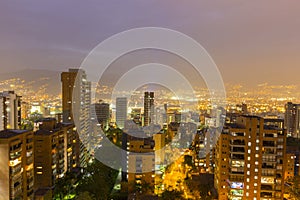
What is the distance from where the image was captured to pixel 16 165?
4.44m

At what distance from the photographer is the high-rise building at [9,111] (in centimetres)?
879

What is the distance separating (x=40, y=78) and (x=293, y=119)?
20.3m

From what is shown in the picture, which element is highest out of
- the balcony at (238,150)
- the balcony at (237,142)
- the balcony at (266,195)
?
the balcony at (237,142)

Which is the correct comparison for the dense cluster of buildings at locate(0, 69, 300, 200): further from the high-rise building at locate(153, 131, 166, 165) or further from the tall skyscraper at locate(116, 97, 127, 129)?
the tall skyscraper at locate(116, 97, 127, 129)

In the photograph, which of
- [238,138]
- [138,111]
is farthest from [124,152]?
[138,111]

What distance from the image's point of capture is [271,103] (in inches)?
653

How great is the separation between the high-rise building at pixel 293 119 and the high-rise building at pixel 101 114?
31.7 feet

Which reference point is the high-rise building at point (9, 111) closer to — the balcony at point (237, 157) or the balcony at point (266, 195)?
the balcony at point (237, 157)

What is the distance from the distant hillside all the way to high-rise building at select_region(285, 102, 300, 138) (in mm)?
16120

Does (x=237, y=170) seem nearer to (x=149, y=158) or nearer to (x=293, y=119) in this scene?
(x=149, y=158)

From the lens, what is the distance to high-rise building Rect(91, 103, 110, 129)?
1437 cm

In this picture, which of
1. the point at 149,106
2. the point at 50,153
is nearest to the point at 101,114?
the point at 149,106

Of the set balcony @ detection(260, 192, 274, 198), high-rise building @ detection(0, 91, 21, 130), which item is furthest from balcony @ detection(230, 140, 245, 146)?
high-rise building @ detection(0, 91, 21, 130)

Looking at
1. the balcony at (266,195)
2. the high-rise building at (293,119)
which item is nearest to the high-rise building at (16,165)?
the balcony at (266,195)
